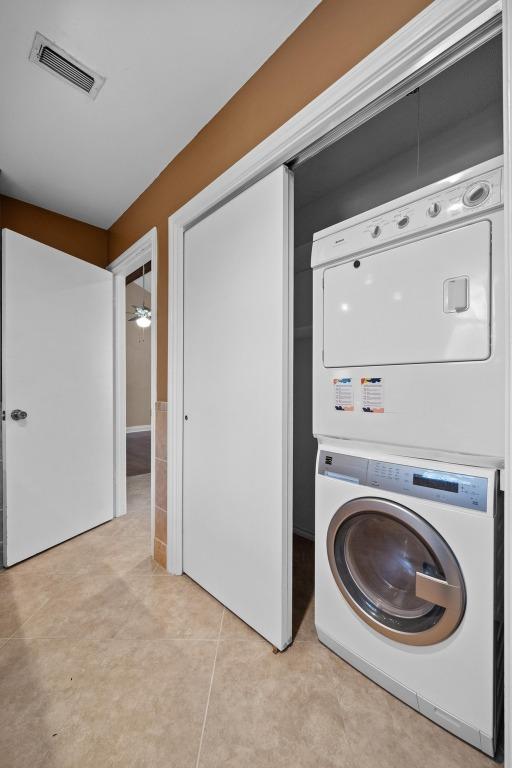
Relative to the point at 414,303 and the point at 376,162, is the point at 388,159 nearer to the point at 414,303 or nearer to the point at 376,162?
the point at 376,162

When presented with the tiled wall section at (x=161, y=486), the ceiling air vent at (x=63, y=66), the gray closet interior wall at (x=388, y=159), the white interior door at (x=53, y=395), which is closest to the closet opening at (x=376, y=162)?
the gray closet interior wall at (x=388, y=159)

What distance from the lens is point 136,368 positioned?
7.27 m

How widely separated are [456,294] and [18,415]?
2447 mm

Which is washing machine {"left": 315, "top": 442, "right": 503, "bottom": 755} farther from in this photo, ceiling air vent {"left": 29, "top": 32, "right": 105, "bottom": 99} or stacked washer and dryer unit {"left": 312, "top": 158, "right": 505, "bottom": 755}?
ceiling air vent {"left": 29, "top": 32, "right": 105, "bottom": 99}

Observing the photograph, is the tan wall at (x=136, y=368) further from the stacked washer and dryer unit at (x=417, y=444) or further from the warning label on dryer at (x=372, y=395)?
the warning label on dryer at (x=372, y=395)

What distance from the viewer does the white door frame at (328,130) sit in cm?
83

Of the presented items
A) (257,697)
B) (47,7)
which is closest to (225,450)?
(257,697)

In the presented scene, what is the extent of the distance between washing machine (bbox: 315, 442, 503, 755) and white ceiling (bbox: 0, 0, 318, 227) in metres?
1.72

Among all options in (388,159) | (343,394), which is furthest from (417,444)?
(388,159)

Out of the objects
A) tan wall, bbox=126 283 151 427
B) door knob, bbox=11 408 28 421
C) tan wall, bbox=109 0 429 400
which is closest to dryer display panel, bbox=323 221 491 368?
tan wall, bbox=109 0 429 400

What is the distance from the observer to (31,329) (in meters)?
2.20

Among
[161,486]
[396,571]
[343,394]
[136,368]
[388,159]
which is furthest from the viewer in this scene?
[136,368]

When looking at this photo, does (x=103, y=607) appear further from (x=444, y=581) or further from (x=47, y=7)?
(x=47, y=7)

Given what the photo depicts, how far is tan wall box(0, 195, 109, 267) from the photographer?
2484 millimetres
